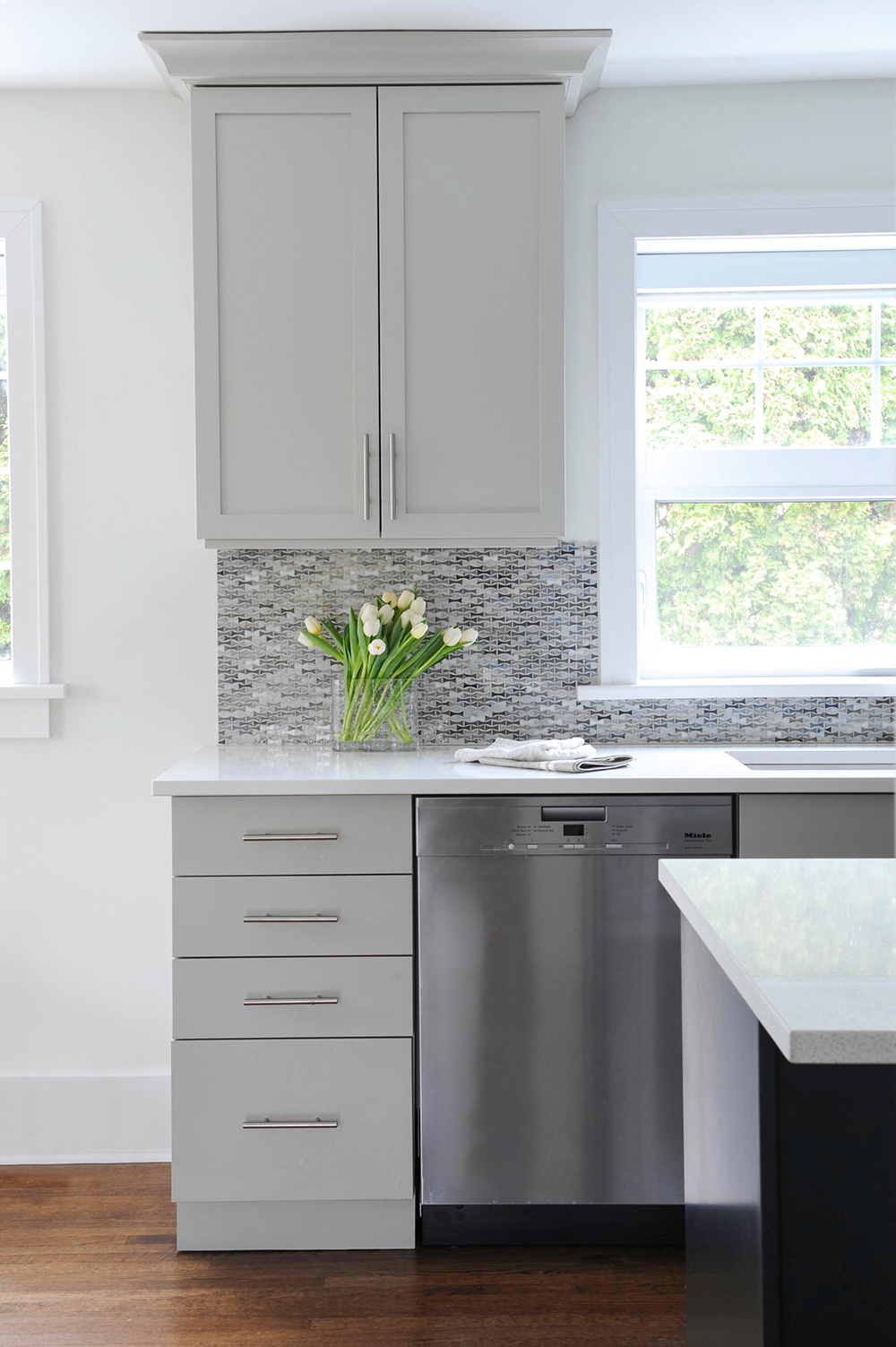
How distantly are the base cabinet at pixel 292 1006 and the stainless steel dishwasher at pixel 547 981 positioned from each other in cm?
7

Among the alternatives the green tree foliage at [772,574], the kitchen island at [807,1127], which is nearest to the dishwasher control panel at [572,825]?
the green tree foliage at [772,574]

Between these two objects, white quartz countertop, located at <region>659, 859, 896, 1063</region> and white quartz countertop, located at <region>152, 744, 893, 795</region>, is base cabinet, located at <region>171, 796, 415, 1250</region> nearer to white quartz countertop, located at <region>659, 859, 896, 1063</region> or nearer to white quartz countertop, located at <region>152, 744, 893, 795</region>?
white quartz countertop, located at <region>152, 744, 893, 795</region>

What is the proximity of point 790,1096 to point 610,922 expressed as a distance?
1.20 meters

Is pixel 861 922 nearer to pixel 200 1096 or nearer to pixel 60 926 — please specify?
pixel 200 1096

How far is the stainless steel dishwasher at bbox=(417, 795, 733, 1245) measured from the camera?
213cm

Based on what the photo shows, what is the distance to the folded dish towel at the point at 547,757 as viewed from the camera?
2.19m

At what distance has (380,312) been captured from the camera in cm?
235

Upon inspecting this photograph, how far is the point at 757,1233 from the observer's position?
95cm

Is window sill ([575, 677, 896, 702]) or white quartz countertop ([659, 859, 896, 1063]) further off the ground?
window sill ([575, 677, 896, 702])

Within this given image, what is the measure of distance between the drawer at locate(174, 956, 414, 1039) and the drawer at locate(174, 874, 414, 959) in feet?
0.09

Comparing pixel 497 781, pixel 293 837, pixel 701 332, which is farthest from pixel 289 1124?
pixel 701 332

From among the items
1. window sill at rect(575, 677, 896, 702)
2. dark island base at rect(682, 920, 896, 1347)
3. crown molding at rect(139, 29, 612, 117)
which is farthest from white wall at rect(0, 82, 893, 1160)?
dark island base at rect(682, 920, 896, 1347)

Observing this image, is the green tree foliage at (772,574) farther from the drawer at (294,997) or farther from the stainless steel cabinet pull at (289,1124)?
the stainless steel cabinet pull at (289,1124)

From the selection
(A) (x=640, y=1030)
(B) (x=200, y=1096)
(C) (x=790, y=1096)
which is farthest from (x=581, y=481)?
(C) (x=790, y=1096)
